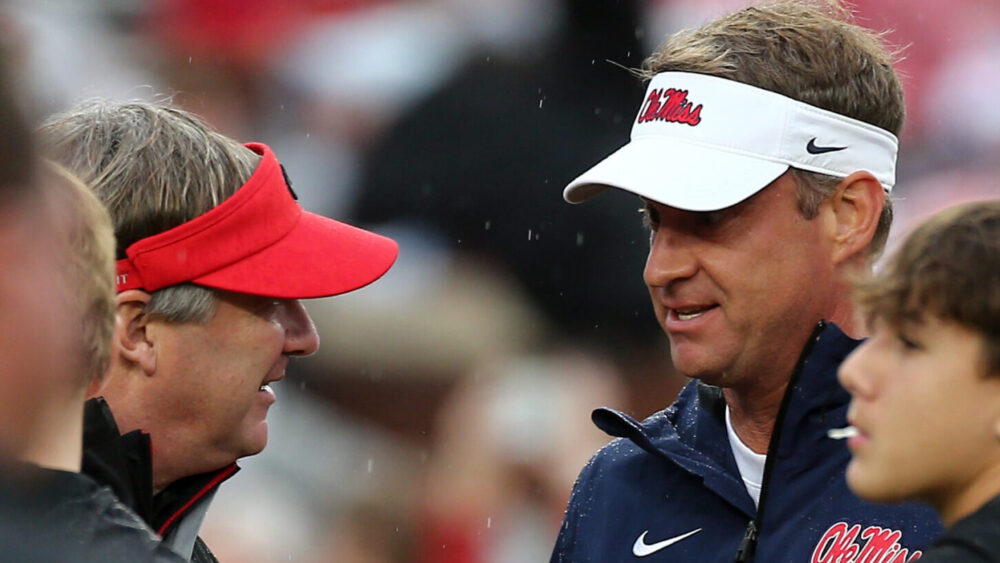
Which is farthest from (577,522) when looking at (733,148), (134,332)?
(134,332)

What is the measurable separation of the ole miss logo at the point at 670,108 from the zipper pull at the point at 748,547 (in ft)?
2.22

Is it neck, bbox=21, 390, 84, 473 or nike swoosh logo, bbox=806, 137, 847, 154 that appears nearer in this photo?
neck, bbox=21, 390, 84, 473

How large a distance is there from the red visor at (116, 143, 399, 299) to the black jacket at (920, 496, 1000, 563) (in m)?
1.19

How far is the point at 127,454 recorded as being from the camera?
6.31ft

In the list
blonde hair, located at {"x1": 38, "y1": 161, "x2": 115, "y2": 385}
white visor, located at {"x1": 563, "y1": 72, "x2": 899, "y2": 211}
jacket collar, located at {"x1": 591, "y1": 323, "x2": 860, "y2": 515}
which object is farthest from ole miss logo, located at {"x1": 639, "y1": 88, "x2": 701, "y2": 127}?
blonde hair, located at {"x1": 38, "y1": 161, "x2": 115, "y2": 385}

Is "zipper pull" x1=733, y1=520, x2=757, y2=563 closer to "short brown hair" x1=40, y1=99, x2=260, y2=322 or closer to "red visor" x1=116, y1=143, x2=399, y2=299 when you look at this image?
"red visor" x1=116, y1=143, x2=399, y2=299

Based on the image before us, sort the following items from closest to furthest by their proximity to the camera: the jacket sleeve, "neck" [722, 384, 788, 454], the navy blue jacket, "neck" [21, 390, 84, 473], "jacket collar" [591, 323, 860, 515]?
"neck" [21, 390, 84, 473] < the navy blue jacket < "jacket collar" [591, 323, 860, 515] < "neck" [722, 384, 788, 454] < the jacket sleeve

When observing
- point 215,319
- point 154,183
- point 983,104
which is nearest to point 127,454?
point 215,319

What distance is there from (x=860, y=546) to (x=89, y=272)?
3.87 feet

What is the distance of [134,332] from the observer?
2105 millimetres

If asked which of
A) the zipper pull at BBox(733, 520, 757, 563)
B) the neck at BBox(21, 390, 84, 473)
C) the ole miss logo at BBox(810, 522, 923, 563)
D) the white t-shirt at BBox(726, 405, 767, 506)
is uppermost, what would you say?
the neck at BBox(21, 390, 84, 473)

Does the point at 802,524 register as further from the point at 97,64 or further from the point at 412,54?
the point at 97,64

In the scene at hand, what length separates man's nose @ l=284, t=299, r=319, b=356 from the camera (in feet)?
7.42

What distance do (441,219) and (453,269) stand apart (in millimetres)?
176
